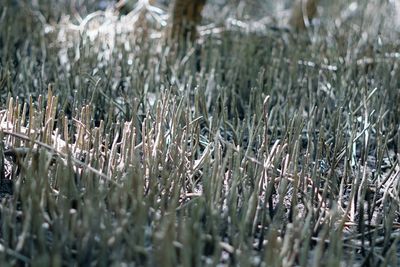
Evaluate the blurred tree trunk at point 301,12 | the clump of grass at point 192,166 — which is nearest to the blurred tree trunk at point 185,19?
the clump of grass at point 192,166

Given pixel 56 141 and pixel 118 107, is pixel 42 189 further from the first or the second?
pixel 118 107

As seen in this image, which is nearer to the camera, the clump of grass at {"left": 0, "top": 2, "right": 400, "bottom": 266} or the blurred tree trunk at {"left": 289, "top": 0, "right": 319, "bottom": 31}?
the clump of grass at {"left": 0, "top": 2, "right": 400, "bottom": 266}

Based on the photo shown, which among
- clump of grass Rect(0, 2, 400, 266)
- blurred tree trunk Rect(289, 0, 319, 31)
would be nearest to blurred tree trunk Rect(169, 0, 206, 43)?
clump of grass Rect(0, 2, 400, 266)

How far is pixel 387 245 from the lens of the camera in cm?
200

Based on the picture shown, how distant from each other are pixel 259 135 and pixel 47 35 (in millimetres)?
2460

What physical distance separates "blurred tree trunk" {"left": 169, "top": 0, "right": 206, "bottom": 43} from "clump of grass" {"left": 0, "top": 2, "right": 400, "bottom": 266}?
509 mm

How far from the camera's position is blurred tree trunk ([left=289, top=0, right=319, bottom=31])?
6.13m

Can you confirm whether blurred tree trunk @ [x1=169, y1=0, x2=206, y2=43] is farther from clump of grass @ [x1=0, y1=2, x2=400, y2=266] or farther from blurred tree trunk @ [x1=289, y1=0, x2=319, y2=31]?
blurred tree trunk @ [x1=289, y1=0, x2=319, y2=31]

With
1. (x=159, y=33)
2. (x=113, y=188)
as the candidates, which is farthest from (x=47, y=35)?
(x=113, y=188)

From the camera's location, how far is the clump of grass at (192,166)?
67.8 inches

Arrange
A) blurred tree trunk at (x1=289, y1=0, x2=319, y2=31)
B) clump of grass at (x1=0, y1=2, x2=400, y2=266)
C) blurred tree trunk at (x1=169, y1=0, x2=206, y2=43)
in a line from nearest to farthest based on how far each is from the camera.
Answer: clump of grass at (x1=0, y1=2, x2=400, y2=266)
blurred tree trunk at (x1=169, y1=0, x2=206, y2=43)
blurred tree trunk at (x1=289, y1=0, x2=319, y2=31)

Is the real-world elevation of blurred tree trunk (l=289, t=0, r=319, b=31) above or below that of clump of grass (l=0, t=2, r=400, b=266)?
above

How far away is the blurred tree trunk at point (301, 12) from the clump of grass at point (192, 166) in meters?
1.66

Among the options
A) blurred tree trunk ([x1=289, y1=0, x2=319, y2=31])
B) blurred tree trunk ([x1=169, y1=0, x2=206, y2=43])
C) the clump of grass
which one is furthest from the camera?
blurred tree trunk ([x1=289, y1=0, x2=319, y2=31])
